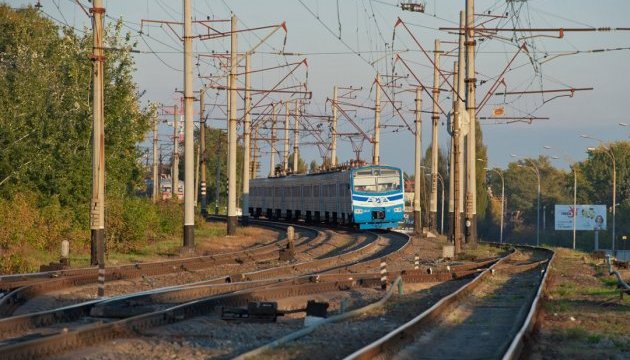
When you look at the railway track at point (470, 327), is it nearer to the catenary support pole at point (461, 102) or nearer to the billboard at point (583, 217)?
the catenary support pole at point (461, 102)

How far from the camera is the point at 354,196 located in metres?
54.2

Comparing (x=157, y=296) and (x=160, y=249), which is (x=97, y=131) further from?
(x=160, y=249)

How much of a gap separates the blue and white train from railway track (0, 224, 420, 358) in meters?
22.8

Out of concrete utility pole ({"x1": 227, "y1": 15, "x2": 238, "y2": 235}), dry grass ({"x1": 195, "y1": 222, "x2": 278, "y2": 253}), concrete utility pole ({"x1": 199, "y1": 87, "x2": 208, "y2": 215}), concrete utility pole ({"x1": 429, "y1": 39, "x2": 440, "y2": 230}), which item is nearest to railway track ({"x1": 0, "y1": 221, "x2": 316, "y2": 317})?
dry grass ({"x1": 195, "y1": 222, "x2": 278, "y2": 253})

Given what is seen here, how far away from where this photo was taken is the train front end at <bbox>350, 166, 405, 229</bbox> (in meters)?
54.5

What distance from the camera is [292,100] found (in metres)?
72.1

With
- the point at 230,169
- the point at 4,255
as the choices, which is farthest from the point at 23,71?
the point at 4,255

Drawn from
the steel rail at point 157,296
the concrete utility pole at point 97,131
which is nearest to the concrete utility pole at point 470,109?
the steel rail at point 157,296

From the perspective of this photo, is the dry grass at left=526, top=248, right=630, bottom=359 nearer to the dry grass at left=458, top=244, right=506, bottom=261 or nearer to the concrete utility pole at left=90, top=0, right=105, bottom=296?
the dry grass at left=458, top=244, right=506, bottom=261

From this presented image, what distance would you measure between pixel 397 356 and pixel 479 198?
101m

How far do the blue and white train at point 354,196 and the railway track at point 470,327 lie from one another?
2789 centimetres

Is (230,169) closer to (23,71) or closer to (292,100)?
(23,71)

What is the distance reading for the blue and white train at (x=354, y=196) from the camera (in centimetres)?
5466

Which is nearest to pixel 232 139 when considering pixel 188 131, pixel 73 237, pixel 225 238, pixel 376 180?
pixel 225 238
